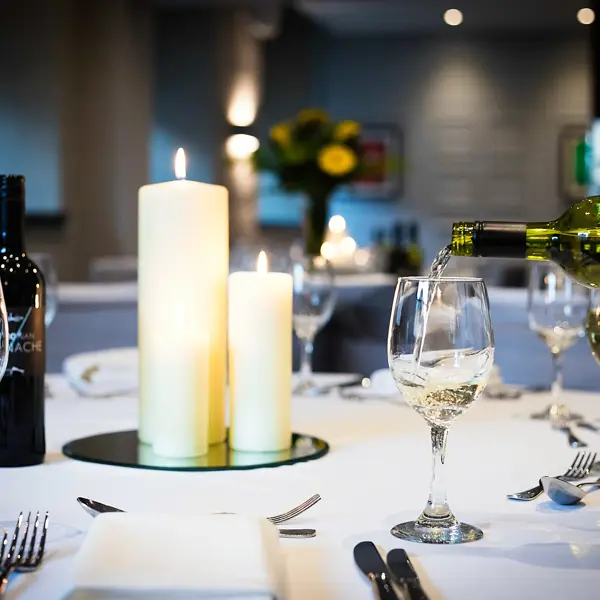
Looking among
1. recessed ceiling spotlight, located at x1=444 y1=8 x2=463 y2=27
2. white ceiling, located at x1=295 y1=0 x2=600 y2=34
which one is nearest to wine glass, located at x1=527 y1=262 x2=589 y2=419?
white ceiling, located at x1=295 y1=0 x2=600 y2=34

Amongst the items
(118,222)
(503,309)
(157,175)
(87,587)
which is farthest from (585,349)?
(157,175)

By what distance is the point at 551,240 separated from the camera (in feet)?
3.08

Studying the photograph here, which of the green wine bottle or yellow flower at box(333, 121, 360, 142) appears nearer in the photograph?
the green wine bottle

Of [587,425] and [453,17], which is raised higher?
[453,17]

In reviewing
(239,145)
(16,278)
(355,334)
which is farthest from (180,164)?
(239,145)

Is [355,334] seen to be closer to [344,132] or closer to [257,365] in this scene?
[344,132]

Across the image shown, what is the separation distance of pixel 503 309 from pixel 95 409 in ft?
5.22

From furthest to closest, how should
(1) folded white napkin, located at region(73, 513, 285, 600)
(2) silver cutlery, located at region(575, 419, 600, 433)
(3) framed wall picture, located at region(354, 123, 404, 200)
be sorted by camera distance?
(3) framed wall picture, located at region(354, 123, 404, 200) → (2) silver cutlery, located at region(575, 419, 600, 433) → (1) folded white napkin, located at region(73, 513, 285, 600)

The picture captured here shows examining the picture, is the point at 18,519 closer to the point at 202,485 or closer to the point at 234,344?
the point at 202,485

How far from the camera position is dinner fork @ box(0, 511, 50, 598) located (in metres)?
0.66

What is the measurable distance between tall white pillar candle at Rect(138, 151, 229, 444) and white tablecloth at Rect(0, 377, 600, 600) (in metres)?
0.13

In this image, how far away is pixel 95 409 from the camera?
55.3 inches

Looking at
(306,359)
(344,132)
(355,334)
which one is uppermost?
(344,132)

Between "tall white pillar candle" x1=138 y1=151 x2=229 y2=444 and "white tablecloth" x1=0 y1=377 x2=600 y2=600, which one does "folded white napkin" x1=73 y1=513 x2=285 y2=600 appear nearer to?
"white tablecloth" x1=0 y1=377 x2=600 y2=600
